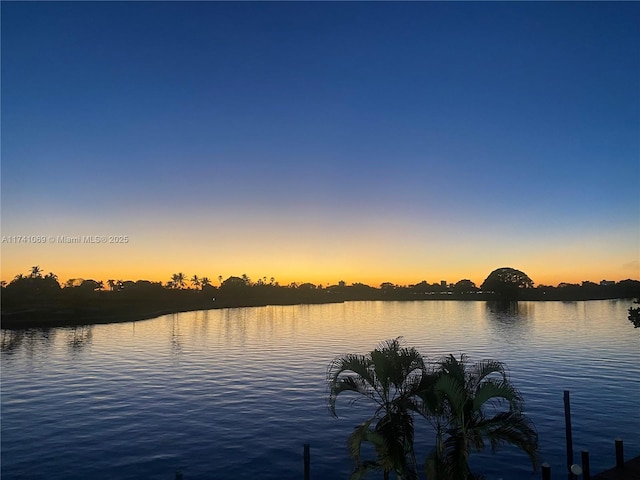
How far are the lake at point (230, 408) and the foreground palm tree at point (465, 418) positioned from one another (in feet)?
44.5

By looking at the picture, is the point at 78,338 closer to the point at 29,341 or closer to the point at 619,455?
the point at 29,341

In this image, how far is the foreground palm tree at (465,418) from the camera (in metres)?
12.8

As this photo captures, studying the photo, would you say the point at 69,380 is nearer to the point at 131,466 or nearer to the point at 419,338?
the point at 131,466

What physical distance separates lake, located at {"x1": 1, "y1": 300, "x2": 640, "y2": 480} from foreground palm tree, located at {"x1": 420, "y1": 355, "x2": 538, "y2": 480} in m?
13.6

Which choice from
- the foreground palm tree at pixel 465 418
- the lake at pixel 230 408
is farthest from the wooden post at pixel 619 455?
the foreground palm tree at pixel 465 418

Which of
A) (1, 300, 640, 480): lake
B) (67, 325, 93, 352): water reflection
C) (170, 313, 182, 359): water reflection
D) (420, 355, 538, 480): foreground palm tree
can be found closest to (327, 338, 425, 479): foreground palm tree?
(420, 355, 538, 480): foreground palm tree

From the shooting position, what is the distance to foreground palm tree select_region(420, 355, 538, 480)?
12.8 meters

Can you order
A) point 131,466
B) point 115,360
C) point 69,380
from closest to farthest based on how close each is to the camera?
point 131,466, point 69,380, point 115,360

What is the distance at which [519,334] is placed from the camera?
94750 mm

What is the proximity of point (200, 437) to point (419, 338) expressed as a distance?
221 feet

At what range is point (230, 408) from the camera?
1516 inches

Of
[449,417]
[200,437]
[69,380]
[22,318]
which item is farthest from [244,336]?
[449,417]

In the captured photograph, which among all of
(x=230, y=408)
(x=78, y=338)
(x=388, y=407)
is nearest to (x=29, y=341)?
(x=78, y=338)

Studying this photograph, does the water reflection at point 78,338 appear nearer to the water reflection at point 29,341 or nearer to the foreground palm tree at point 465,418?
the water reflection at point 29,341
